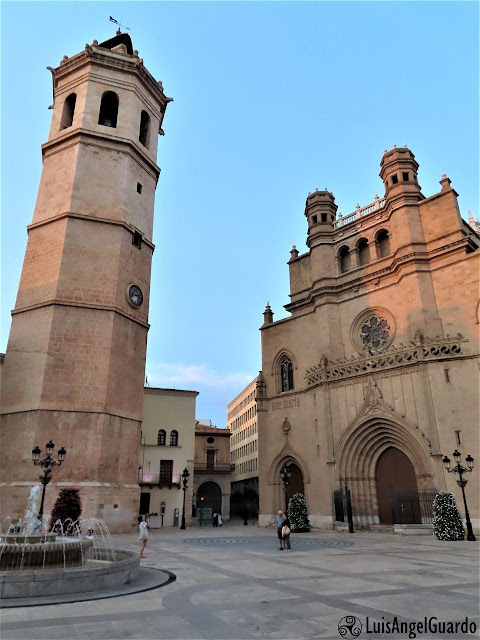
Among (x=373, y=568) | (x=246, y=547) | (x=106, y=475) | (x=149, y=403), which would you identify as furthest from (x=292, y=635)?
(x=149, y=403)

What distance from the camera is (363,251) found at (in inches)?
1189

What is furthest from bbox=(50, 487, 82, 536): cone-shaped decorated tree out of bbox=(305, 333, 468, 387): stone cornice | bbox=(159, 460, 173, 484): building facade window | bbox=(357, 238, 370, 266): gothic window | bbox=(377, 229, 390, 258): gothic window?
bbox=(377, 229, 390, 258): gothic window

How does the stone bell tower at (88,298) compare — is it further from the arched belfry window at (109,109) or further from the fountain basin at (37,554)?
the fountain basin at (37,554)

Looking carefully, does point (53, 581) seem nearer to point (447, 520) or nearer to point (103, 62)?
point (447, 520)

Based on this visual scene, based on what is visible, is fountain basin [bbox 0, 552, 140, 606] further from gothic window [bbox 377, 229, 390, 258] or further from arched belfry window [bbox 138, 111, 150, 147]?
arched belfry window [bbox 138, 111, 150, 147]

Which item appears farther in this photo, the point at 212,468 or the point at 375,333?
the point at 212,468

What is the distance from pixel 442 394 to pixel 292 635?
1882 cm

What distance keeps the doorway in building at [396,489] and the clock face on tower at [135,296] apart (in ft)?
53.9

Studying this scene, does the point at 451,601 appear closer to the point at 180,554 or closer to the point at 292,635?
the point at 292,635

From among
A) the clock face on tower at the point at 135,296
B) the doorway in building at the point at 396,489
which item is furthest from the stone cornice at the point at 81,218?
the doorway in building at the point at 396,489

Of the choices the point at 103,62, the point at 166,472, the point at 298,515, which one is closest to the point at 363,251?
the point at 298,515

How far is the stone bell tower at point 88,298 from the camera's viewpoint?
829 inches

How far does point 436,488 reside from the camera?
68.5 ft

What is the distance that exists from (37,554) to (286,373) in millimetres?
24129
